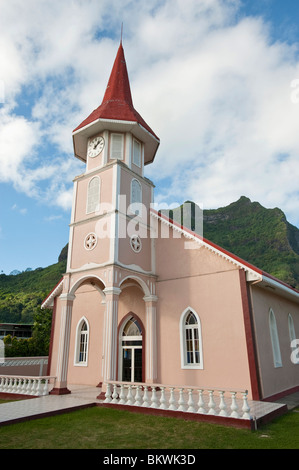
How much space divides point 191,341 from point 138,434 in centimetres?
585

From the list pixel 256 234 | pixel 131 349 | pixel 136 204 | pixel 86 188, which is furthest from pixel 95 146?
pixel 256 234

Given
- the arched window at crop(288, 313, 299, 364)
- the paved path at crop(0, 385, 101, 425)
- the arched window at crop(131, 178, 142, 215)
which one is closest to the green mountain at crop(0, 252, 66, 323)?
the arched window at crop(131, 178, 142, 215)

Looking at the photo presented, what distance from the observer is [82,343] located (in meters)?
15.4

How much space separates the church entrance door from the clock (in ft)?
25.4

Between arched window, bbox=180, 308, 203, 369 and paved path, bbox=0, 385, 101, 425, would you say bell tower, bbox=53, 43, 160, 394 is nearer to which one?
paved path, bbox=0, 385, 101, 425

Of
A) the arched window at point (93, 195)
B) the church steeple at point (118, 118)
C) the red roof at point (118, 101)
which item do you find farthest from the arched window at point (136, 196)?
the red roof at point (118, 101)

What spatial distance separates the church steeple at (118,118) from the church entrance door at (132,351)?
27.8 feet

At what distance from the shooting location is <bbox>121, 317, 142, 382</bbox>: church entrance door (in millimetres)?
13359

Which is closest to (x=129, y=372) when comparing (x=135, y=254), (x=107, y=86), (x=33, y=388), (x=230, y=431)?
(x=33, y=388)

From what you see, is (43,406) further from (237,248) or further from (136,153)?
(237,248)
